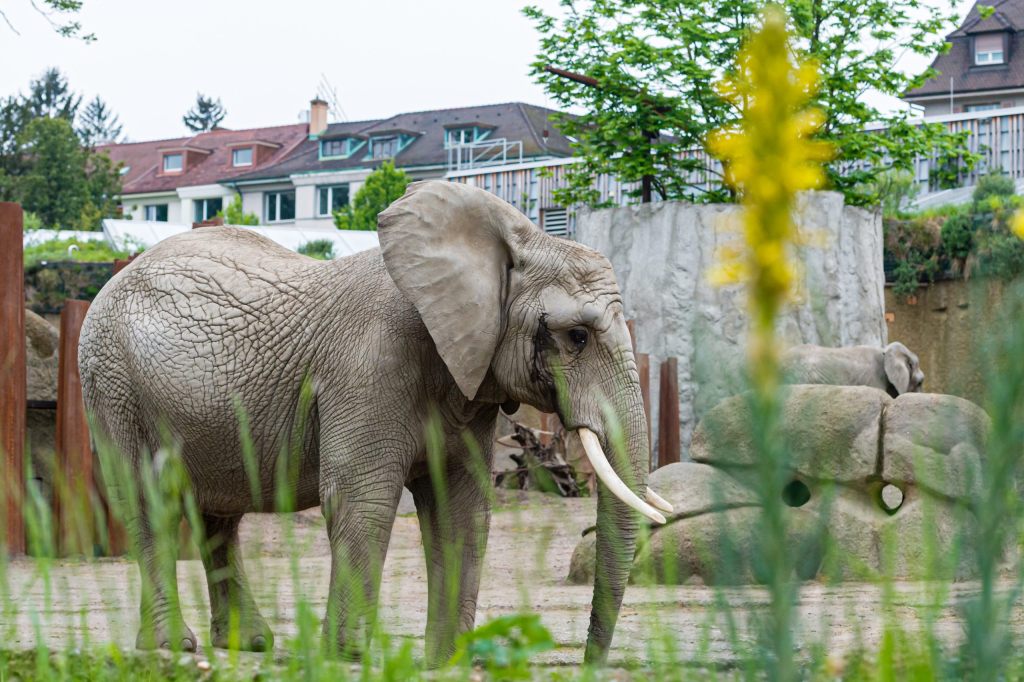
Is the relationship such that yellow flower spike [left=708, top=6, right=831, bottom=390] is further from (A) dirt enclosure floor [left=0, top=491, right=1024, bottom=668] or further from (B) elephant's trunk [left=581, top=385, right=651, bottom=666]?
(B) elephant's trunk [left=581, top=385, right=651, bottom=666]

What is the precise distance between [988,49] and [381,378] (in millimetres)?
46607

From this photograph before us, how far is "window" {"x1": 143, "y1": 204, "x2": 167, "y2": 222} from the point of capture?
196ft

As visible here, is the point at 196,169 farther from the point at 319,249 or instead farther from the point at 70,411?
the point at 70,411

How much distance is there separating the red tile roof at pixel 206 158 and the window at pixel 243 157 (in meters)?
0.24

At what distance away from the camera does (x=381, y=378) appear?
14.4 ft

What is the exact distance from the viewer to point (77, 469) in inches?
328

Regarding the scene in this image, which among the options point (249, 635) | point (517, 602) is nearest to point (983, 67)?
point (517, 602)

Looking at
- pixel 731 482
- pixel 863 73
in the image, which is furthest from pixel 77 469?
pixel 863 73

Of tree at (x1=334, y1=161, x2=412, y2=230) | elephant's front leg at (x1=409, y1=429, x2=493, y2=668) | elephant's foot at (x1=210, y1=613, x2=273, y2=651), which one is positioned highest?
tree at (x1=334, y1=161, x2=412, y2=230)

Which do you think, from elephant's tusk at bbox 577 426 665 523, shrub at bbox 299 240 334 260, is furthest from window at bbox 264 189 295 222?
elephant's tusk at bbox 577 426 665 523

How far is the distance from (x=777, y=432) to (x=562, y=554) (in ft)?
27.8

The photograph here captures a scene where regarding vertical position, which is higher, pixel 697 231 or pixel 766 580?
pixel 697 231

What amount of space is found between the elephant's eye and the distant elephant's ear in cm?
901

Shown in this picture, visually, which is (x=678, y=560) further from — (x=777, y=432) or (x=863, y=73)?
(x=863, y=73)
